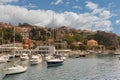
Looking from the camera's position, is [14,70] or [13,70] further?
[14,70]

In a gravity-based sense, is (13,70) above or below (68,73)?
above

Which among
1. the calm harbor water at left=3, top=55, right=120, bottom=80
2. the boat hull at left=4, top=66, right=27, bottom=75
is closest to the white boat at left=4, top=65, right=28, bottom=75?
the boat hull at left=4, top=66, right=27, bottom=75

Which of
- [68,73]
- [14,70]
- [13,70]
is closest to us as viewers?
[13,70]

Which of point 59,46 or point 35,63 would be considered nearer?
point 35,63

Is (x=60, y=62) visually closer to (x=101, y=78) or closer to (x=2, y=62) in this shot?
(x=2, y=62)

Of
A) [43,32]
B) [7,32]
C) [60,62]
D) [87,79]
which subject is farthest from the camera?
[43,32]

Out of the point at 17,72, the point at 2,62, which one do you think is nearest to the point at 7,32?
the point at 2,62

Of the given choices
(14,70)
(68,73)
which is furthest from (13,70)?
(68,73)

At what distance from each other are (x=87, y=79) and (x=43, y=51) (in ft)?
259

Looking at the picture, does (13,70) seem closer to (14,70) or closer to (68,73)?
(14,70)

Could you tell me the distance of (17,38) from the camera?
15762 cm

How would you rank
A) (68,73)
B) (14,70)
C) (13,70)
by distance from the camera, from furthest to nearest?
(68,73), (14,70), (13,70)

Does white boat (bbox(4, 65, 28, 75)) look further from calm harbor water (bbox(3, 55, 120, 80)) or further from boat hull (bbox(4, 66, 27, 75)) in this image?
calm harbor water (bbox(3, 55, 120, 80))

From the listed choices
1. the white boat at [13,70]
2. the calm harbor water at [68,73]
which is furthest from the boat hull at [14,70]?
the calm harbor water at [68,73]
